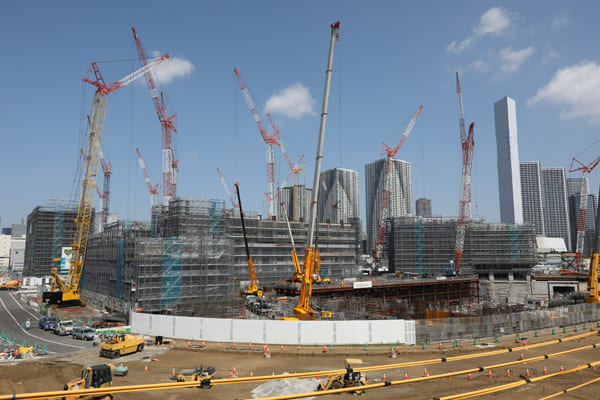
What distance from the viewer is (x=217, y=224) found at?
71000 millimetres

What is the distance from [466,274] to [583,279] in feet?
94.4

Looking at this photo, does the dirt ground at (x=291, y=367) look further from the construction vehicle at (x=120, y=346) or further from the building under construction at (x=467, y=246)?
the building under construction at (x=467, y=246)

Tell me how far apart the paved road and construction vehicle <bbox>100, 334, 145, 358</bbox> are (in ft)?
20.1

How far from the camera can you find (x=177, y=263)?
59.1m

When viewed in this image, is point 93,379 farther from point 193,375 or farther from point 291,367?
point 291,367

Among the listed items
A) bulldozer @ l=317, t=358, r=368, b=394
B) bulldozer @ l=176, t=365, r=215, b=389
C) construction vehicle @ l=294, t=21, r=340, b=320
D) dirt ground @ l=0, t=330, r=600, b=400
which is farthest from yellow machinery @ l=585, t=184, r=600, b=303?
bulldozer @ l=176, t=365, r=215, b=389

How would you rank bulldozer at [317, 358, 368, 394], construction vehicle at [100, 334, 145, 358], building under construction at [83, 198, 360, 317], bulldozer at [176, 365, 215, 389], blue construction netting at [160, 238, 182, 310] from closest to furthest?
1. bulldozer at [317, 358, 368, 394]
2. bulldozer at [176, 365, 215, 389]
3. construction vehicle at [100, 334, 145, 358]
4. building under construction at [83, 198, 360, 317]
5. blue construction netting at [160, 238, 182, 310]

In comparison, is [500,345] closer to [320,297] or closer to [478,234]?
[320,297]

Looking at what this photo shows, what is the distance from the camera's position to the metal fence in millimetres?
38719

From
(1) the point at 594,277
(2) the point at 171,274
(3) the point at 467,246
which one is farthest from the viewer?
(3) the point at 467,246

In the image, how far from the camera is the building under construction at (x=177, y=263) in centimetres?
5722

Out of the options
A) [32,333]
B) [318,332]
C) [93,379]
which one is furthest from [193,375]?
[32,333]

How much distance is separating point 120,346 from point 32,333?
21.3 m

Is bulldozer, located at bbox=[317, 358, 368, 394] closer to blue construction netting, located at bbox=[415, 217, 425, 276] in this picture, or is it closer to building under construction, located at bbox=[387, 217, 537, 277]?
building under construction, located at bbox=[387, 217, 537, 277]
